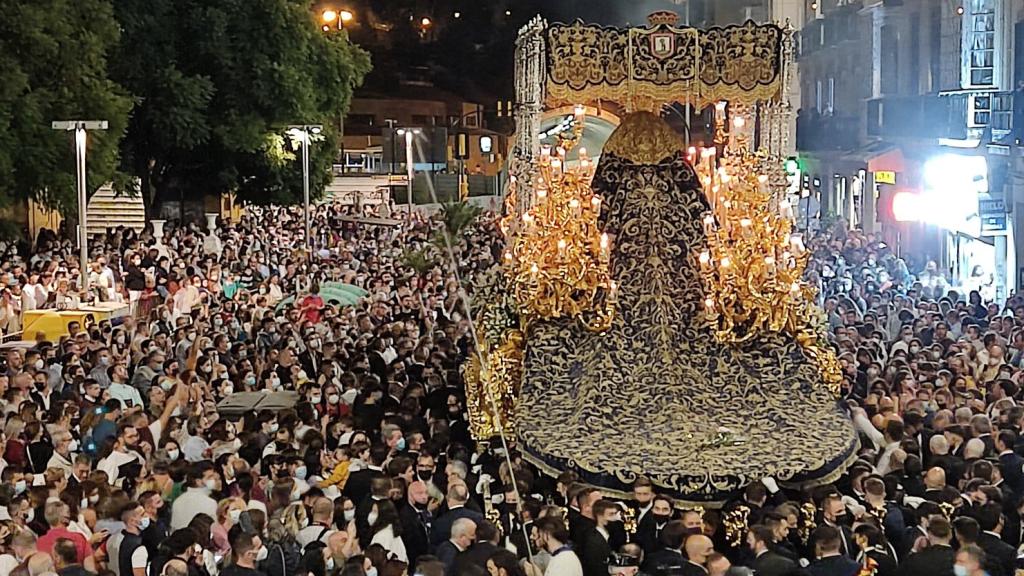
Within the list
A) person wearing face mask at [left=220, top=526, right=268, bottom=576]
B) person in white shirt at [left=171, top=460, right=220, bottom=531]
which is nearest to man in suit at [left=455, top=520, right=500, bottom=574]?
person wearing face mask at [left=220, top=526, right=268, bottom=576]

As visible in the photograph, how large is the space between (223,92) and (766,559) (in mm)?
29190

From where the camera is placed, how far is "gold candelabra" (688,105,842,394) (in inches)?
532

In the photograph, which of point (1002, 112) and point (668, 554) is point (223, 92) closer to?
point (1002, 112)

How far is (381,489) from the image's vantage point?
999 cm

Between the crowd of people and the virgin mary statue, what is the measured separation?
283 millimetres

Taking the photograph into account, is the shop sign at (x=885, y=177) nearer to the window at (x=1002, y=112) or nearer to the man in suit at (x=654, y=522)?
the window at (x=1002, y=112)

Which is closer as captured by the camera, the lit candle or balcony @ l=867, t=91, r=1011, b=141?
the lit candle

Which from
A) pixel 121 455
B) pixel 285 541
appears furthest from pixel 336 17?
pixel 285 541

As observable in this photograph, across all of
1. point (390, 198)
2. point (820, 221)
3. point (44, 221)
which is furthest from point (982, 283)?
point (390, 198)

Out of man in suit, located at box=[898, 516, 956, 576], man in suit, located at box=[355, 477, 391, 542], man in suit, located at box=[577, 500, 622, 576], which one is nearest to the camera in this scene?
man in suit, located at box=[898, 516, 956, 576]

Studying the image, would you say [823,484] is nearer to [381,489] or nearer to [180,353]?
[381,489]

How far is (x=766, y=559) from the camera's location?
8.62 metres

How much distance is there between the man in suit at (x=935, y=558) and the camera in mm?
8453

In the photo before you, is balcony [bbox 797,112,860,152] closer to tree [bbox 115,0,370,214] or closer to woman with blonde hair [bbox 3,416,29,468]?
tree [bbox 115,0,370,214]
